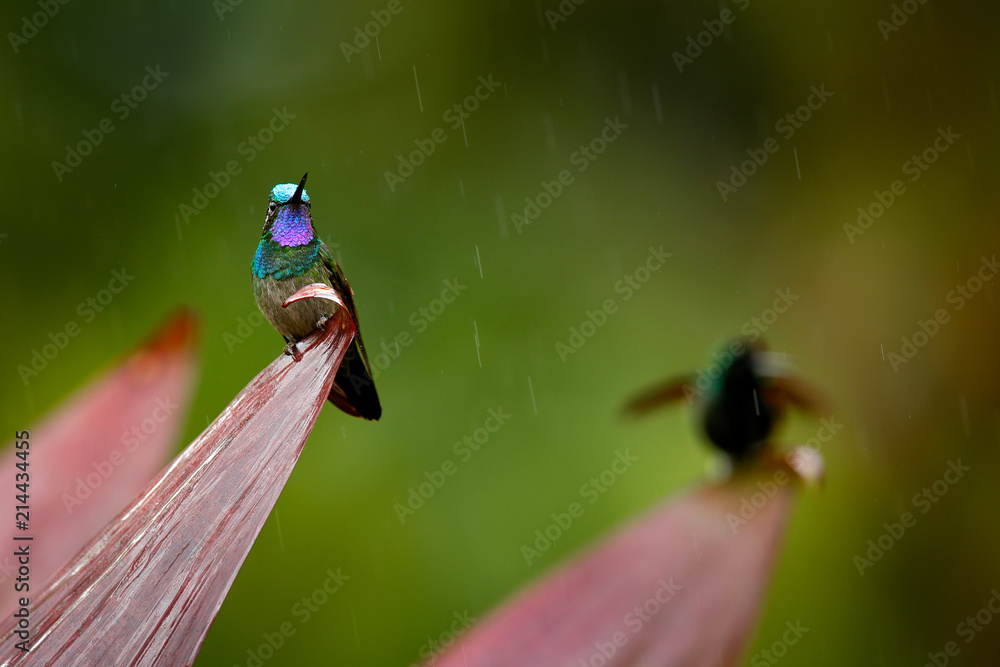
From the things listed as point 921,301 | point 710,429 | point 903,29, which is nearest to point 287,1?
point 903,29

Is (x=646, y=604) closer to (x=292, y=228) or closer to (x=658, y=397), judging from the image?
(x=658, y=397)

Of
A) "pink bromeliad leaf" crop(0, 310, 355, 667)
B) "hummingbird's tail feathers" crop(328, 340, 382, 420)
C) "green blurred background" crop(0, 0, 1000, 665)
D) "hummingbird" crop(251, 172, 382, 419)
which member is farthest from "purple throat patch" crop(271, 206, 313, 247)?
"green blurred background" crop(0, 0, 1000, 665)

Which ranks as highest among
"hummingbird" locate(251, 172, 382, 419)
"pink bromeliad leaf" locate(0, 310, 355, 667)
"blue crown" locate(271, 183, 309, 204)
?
"blue crown" locate(271, 183, 309, 204)

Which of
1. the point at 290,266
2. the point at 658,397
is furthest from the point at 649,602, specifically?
the point at 290,266

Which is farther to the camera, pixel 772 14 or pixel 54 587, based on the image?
pixel 772 14

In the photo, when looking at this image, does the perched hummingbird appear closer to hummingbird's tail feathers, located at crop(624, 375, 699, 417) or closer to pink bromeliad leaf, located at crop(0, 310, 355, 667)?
hummingbird's tail feathers, located at crop(624, 375, 699, 417)

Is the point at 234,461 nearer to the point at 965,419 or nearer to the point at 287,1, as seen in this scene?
the point at 965,419

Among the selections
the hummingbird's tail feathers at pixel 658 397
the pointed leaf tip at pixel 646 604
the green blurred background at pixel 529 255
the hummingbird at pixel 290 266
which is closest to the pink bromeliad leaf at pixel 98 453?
the hummingbird at pixel 290 266
